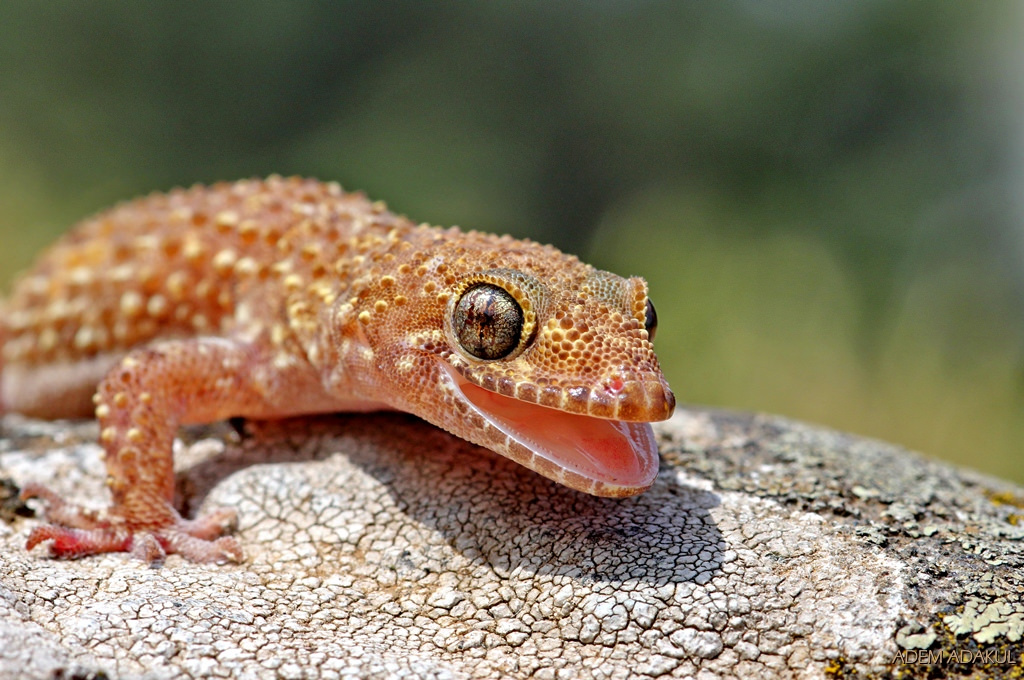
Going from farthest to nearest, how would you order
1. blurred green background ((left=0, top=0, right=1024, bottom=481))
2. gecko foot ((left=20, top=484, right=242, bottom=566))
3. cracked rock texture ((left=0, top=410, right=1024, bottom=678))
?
1. blurred green background ((left=0, top=0, right=1024, bottom=481))
2. gecko foot ((left=20, top=484, right=242, bottom=566))
3. cracked rock texture ((left=0, top=410, right=1024, bottom=678))

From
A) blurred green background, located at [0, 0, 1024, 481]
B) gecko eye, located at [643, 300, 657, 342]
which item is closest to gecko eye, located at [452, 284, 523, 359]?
gecko eye, located at [643, 300, 657, 342]

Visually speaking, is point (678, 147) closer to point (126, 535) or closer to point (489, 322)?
point (489, 322)

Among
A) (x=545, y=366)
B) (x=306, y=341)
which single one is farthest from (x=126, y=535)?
(x=545, y=366)

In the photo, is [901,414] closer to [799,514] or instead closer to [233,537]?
[799,514]

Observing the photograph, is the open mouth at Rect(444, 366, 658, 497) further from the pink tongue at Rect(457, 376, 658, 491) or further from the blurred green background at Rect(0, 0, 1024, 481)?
the blurred green background at Rect(0, 0, 1024, 481)

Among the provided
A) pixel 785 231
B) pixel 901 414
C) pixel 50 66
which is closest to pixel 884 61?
pixel 785 231

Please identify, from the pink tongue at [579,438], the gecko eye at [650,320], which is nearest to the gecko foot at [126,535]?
the pink tongue at [579,438]
